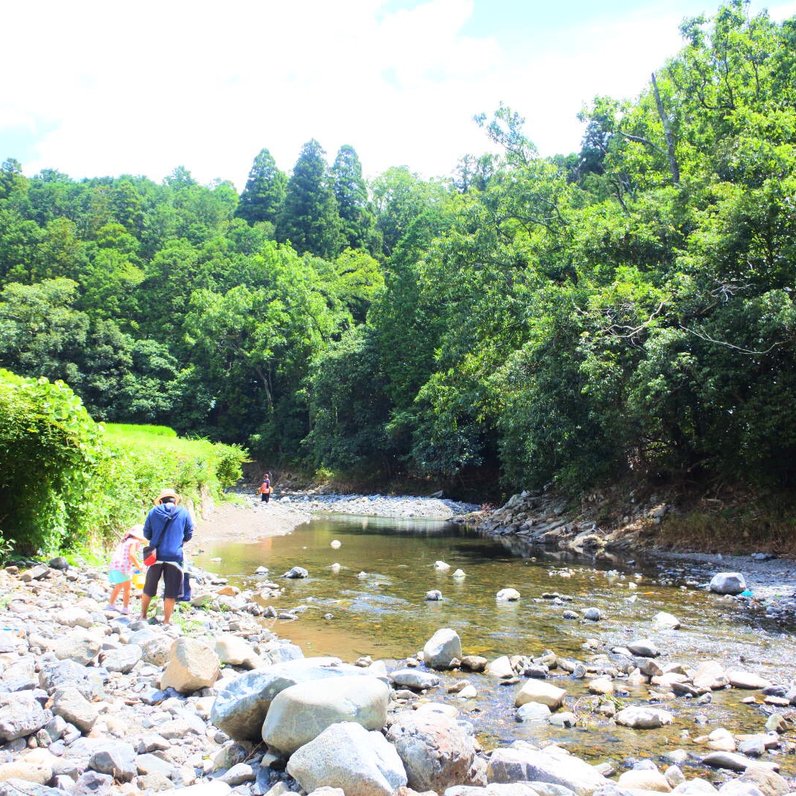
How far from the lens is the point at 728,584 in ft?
43.2

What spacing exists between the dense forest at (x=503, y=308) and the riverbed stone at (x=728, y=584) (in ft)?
14.7

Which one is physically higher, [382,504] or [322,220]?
[322,220]

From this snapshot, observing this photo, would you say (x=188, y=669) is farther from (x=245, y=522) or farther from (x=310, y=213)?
(x=310, y=213)

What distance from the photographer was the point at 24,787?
4031 millimetres

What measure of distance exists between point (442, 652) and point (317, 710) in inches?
138

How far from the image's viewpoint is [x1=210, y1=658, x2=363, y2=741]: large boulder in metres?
5.16

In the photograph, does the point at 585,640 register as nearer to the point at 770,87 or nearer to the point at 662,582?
the point at 662,582

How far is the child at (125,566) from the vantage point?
30.1 feet

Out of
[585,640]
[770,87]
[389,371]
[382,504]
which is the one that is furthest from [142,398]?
[585,640]

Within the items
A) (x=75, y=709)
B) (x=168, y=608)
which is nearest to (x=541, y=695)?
(x=75, y=709)

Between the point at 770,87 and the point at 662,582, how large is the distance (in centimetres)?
1753

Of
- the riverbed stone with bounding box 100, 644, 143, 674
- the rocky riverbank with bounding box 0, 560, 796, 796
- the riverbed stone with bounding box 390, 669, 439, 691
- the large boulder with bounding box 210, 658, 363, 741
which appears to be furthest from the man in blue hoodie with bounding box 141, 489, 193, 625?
the large boulder with bounding box 210, 658, 363, 741

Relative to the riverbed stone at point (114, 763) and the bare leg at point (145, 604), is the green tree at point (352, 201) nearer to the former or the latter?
the bare leg at point (145, 604)

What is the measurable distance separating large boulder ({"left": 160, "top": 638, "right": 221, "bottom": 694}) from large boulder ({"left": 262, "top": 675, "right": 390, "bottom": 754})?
1.46 meters
